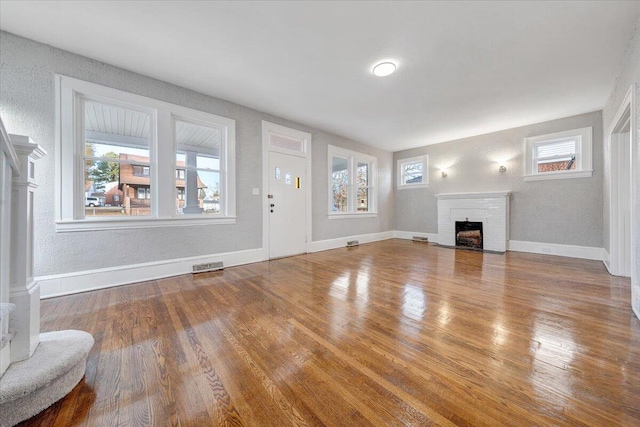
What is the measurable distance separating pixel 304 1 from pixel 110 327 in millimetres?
3051

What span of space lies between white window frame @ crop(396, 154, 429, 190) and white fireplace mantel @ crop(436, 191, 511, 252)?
73 centimetres

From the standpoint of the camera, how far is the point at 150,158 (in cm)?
306

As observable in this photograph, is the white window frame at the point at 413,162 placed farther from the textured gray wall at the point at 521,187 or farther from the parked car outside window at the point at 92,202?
the parked car outside window at the point at 92,202

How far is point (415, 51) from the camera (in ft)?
8.24

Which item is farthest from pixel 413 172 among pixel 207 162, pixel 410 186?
pixel 207 162

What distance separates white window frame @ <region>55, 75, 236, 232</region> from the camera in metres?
2.49

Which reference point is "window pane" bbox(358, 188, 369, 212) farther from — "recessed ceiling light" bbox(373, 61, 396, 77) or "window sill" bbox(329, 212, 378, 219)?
"recessed ceiling light" bbox(373, 61, 396, 77)

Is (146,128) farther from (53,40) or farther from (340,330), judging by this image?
(340,330)

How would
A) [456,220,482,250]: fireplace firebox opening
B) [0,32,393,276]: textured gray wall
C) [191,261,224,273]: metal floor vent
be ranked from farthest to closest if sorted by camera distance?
[456,220,482,250]: fireplace firebox opening < [191,261,224,273]: metal floor vent < [0,32,393,276]: textured gray wall

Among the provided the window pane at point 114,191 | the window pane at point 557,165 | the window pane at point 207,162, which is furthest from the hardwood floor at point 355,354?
the window pane at point 557,165

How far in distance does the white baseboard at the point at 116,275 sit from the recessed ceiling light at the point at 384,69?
3.32 meters

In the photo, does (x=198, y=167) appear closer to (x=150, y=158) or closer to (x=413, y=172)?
(x=150, y=158)

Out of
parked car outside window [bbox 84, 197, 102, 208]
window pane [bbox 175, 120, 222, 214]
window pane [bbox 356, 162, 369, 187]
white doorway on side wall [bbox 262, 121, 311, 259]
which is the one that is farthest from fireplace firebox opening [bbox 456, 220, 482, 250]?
parked car outside window [bbox 84, 197, 102, 208]

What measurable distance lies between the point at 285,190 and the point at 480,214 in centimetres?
430
